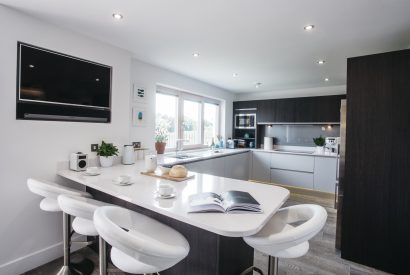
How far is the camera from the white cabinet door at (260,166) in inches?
190

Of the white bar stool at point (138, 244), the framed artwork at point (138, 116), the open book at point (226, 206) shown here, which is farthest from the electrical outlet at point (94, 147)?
the open book at point (226, 206)

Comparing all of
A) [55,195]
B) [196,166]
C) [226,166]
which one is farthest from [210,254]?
[226,166]

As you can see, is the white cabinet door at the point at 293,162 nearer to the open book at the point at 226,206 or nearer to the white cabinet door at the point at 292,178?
the white cabinet door at the point at 292,178

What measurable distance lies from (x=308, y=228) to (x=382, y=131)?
1577 mm

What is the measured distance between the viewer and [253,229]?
986 millimetres

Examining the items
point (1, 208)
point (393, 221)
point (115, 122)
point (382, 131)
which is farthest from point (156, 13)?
point (393, 221)

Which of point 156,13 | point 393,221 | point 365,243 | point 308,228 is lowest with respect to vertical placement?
point 365,243

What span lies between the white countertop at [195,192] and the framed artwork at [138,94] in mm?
1185

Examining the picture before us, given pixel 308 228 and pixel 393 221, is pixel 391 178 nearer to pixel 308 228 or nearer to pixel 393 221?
pixel 393 221

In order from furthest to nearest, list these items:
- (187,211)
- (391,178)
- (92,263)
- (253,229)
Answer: (92,263)
(391,178)
(187,211)
(253,229)

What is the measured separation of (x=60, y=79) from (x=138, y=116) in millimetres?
1132

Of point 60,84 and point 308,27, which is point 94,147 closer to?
point 60,84

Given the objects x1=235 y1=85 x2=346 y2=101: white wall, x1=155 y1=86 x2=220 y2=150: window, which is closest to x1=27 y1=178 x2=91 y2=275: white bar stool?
x1=155 y1=86 x2=220 y2=150: window

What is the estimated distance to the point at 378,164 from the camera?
2.06 metres
